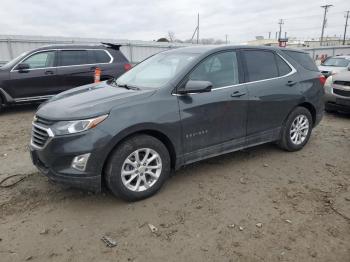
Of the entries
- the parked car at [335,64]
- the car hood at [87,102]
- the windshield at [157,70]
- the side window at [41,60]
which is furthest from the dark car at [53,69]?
the parked car at [335,64]

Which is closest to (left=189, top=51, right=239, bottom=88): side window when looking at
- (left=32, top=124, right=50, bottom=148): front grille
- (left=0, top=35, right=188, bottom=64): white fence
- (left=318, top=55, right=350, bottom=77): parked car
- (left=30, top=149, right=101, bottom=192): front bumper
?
(left=30, top=149, right=101, bottom=192): front bumper

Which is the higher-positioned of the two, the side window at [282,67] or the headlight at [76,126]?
the side window at [282,67]

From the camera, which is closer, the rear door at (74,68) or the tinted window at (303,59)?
the tinted window at (303,59)

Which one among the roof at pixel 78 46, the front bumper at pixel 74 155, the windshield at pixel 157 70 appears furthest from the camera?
the roof at pixel 78 46

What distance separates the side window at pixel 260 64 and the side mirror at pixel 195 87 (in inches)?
42.8

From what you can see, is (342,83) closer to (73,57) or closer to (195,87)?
(195,87)

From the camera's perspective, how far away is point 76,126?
11.3 feet

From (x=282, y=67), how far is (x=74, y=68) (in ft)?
19.7

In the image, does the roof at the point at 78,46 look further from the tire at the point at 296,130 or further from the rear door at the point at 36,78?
A: the tire at the point at 296,130

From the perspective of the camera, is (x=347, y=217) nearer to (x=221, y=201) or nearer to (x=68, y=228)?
(x=221, y=201)

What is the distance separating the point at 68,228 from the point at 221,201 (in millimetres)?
1696

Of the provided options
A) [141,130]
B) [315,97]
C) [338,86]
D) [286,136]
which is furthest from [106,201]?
[338,86]

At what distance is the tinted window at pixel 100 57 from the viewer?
31.0 ft

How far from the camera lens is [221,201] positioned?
386 cm
